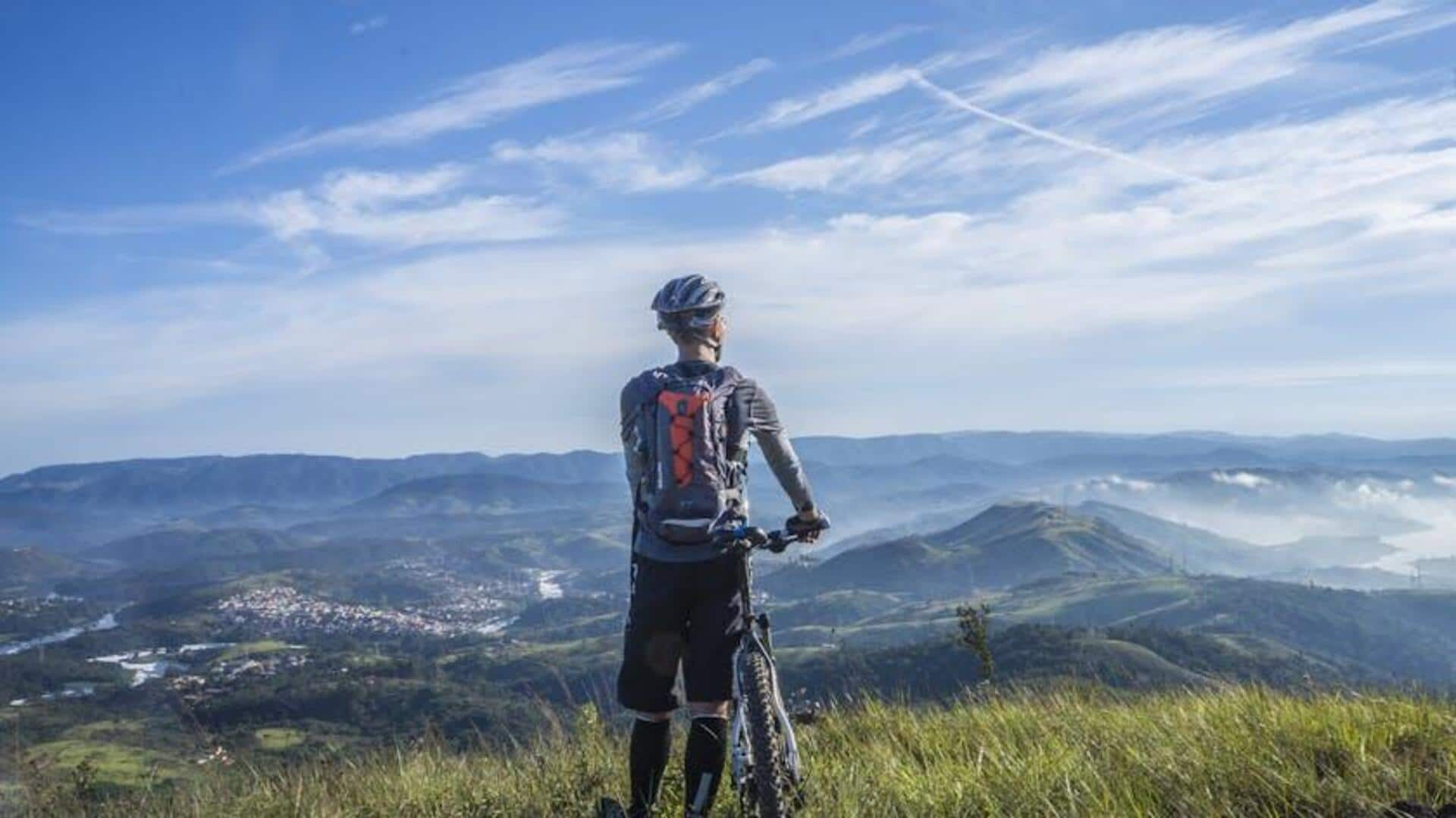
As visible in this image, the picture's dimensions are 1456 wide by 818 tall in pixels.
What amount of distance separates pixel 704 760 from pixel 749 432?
1824mm

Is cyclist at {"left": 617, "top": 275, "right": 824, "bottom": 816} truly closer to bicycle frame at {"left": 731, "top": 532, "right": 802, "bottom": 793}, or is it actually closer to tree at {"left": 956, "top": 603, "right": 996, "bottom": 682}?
bicycle frame at {"left": 731, "top": 532, "right": 802, "bottom": 793}

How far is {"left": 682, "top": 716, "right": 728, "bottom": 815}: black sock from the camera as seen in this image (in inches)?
221

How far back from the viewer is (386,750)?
8.95m

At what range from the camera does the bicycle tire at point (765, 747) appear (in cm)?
527

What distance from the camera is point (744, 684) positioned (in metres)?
5.64

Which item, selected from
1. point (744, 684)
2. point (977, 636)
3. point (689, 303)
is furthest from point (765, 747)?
point (977, 636)

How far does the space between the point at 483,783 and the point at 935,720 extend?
337 centimetres

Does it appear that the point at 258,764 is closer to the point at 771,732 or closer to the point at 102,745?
the point at 771,732

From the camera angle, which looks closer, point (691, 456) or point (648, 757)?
point (691, 456)

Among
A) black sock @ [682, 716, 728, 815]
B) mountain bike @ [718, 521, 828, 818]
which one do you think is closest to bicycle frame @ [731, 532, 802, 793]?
mountain bike @ [718, 521, 828, 818]

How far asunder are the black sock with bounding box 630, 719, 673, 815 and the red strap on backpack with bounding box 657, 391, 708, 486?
143 centimetres

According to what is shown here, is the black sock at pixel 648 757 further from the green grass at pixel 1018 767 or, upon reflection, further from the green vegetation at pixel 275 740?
the green vegetation at pixel 275 740

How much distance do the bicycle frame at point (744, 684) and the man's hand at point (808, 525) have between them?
32 centimetres

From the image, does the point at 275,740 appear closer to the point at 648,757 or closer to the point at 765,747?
the point at 648,757
